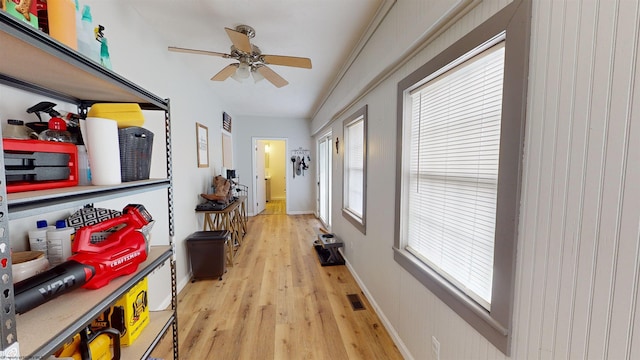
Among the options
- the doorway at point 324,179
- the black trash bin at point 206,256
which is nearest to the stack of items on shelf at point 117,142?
the black trash bin at point 206,256

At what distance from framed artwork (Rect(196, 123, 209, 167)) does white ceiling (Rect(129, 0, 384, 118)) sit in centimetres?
→ 71

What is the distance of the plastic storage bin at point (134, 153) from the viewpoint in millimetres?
1025

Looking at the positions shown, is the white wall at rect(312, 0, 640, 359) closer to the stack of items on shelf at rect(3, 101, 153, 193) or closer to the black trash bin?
the stack of items on shelf at rect(3, 101, 153, 193)

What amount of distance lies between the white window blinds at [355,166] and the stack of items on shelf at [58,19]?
2189 mm

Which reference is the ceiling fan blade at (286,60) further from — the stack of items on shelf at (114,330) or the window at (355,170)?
the stack of items on shelf at (114,330)

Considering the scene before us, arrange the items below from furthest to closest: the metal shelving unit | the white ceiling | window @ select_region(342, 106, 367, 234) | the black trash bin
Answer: the black trash bin, window @ select_region(342, 106, 367, 234), the white ceiling, the metal shelving unit

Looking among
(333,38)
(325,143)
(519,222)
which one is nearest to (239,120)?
(325,143)

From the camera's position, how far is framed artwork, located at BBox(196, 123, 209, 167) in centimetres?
318

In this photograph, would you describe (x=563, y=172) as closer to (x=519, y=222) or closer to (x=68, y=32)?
(x=519, y=222)

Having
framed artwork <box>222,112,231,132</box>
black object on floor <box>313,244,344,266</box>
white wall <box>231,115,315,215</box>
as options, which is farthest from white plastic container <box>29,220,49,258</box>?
white wall <box>231,115,315,215</box>

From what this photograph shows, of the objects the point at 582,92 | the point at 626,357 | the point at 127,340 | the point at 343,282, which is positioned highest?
the point at 582,92

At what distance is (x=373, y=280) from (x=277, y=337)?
992mm

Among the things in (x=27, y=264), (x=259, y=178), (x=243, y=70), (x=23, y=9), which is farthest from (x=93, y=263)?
(x=259, y=178)

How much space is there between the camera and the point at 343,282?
2791mm
